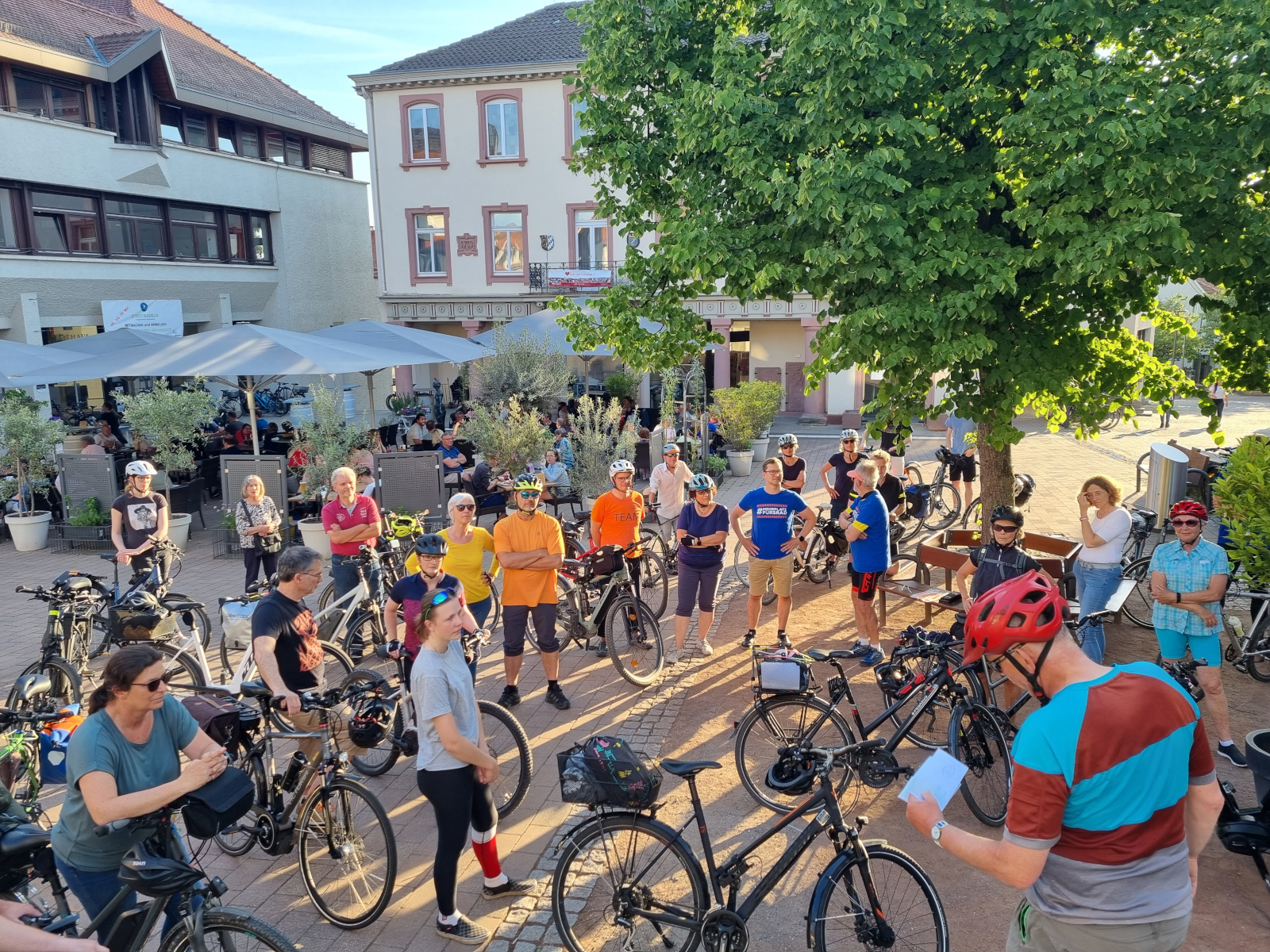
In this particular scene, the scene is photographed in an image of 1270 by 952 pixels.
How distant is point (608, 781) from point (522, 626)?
3.37 m

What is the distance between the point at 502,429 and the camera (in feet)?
46.2

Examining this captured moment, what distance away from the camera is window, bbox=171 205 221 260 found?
28.0m

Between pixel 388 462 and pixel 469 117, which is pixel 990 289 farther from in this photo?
pixel 469 117

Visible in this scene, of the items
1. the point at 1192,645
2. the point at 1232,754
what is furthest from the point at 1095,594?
the point at 1232,754

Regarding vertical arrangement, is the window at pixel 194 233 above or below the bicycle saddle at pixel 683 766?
above

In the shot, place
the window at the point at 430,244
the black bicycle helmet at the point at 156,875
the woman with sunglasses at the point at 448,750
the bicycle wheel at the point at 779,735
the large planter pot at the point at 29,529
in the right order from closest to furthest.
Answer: the black bicycle helmet at the point at 156,875, the woman with sunglasses at the point at 448,750, the bicycle wheel at the point at 779,735, the large planter pot at the point at 29,529, the window at the point at 430,244

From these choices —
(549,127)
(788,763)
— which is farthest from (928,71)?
(549,127)

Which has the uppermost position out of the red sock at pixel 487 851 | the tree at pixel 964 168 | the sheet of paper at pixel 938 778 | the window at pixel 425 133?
the window at pixel 425 133

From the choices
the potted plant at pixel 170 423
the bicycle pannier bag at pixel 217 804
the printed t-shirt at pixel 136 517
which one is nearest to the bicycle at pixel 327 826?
the bicycle pannier bag at pixel 217 804

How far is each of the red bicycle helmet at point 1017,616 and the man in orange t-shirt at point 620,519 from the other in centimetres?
575

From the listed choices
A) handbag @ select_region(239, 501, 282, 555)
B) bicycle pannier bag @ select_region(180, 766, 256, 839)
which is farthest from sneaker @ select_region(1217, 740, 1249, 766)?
handbag @ select_region(239, 501, 282, 555)

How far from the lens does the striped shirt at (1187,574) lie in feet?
20.1

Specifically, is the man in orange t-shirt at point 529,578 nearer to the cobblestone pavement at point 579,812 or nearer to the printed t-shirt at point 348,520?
the cobblestone pavement at point 579,812

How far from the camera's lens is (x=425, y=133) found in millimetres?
29406
